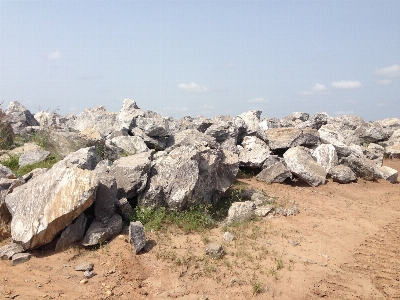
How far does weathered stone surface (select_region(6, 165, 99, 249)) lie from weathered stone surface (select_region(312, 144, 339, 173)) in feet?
26.9

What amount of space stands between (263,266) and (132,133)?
6174 mm

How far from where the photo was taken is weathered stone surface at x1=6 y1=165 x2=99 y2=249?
621cm

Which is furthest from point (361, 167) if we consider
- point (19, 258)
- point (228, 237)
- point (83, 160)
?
point (19, 258)

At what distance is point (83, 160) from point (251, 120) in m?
8.50

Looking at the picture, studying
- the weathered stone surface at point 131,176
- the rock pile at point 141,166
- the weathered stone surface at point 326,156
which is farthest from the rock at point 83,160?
the weathered stone surface at point 326,156

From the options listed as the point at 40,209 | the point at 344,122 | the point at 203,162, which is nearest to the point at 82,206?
the point at 40,209

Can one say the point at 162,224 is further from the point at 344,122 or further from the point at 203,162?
the point at 344,122

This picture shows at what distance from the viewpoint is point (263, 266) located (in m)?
6.31

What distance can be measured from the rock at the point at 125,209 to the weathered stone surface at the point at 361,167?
323 inches

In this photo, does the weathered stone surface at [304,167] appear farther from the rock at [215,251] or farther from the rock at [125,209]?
the rock at [125,209]

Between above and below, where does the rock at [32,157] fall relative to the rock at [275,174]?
above

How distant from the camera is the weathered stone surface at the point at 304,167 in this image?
1087 cm

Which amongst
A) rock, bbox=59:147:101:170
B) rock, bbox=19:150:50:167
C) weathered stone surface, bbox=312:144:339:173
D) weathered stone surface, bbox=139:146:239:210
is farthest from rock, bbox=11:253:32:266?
weathered stone surface, bbox=312:144:339:173

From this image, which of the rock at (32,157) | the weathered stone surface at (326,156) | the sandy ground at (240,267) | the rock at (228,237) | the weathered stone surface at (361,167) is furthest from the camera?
the weathered stone surface at (326,156)
